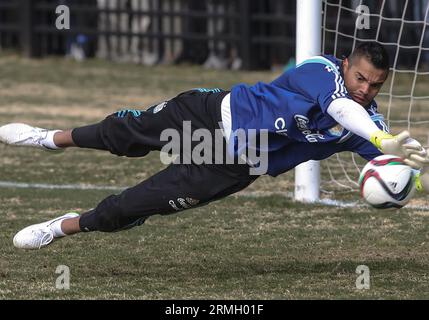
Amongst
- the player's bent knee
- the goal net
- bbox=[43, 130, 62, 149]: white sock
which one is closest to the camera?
the player's bent knee

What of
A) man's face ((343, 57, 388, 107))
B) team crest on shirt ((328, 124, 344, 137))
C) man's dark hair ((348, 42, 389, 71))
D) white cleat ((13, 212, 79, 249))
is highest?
man's dark hair ((348, 42, 389, 71))

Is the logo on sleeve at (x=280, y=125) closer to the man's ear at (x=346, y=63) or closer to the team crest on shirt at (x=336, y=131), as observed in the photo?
the team crest on shirt at (x=336, y=131)

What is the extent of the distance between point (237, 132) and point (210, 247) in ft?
3.98

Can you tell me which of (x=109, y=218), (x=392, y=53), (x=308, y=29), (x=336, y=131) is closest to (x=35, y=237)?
(x=109, y=218)

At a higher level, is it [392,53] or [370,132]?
[370,132]

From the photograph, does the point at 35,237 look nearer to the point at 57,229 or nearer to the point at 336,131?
the point at 57,229

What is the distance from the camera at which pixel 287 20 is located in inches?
650

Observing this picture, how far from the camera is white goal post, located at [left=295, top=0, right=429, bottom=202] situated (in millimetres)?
7828

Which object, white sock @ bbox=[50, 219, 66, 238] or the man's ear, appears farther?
white sock @ bbox=[50, 219, 66, 238]

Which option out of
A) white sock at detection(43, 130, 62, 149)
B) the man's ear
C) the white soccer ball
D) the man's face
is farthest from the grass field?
the man's ear

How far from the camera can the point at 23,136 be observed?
616 centimetres

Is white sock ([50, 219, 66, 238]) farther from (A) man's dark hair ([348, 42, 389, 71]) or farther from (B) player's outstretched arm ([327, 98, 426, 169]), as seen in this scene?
(A) man's dark hair ([348, 42, 389, 71])
